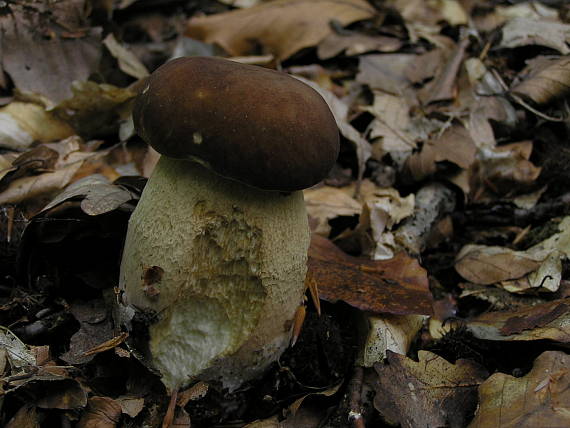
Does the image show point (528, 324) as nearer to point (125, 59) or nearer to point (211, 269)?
point (211, 269)

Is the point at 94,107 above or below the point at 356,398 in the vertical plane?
above

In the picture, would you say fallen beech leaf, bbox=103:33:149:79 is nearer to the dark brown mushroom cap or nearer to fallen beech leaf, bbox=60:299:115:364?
fallen beech leaf, bbox=60:299:115:364

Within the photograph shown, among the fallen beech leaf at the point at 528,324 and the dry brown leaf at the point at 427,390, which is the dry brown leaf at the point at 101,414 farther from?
the fallen beech leaf at the point at 528,324

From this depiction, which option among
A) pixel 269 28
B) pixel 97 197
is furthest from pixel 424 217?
pixel 269 28

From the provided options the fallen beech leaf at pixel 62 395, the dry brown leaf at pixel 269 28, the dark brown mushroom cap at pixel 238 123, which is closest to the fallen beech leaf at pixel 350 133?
the dry brown leaf at pixel 269 28

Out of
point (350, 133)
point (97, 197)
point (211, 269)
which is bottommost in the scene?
point (350, 133)

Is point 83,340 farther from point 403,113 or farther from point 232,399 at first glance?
point 403,113

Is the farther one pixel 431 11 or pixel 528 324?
pixel 431 11
